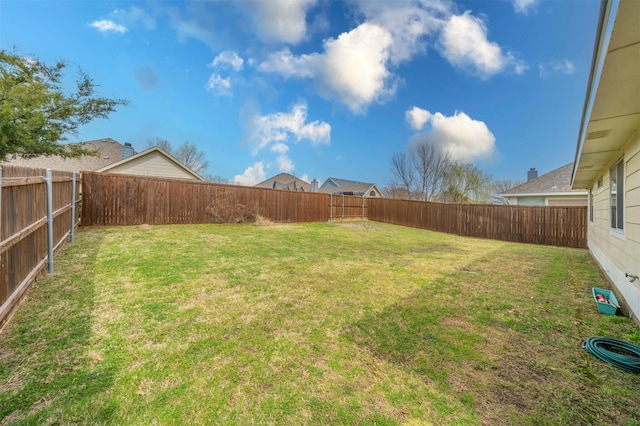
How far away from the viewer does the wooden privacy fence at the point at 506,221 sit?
1011 centimetres

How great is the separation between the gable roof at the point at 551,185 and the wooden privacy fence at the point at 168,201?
45.6ft

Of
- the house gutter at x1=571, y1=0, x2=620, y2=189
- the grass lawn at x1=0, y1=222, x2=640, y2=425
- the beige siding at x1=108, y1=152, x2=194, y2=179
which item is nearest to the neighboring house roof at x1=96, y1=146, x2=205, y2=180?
the beige siding at x1=108, y1=152, x2=194, y2=179

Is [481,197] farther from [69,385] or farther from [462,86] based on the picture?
[69,385]

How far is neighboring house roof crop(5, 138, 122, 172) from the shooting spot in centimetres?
1460

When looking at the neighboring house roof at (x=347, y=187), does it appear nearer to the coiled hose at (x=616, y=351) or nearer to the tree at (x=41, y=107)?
the tree at (x=41, y=107)

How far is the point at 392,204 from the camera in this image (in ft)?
58.1

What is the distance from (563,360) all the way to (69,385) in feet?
13.0

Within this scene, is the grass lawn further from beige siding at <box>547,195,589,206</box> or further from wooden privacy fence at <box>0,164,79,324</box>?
beige siding at <box>547,195,589,206</box>

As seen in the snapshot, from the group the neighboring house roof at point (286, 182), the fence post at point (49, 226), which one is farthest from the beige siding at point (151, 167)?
the neighboring house roof at point (286, 182)

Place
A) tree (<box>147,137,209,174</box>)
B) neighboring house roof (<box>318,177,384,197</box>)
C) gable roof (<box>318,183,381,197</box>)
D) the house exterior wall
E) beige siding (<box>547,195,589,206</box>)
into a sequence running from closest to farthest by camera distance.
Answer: the house exterior wall
beige siding (<box>547,195,589,206</box>)
gable roof (<box>318,183,381,197</box>)
neighboring house roof (<box>318,177,384,197</box>)
tree (<box>147,137,209,174</box>)

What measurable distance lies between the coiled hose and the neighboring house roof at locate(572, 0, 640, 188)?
2.40 metres

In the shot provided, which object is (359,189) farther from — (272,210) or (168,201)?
(168,201)

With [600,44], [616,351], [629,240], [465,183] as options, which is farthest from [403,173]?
[600,44]

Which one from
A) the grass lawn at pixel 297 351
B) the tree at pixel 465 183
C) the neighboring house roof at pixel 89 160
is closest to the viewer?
the grass lawn at pixel 297 351
